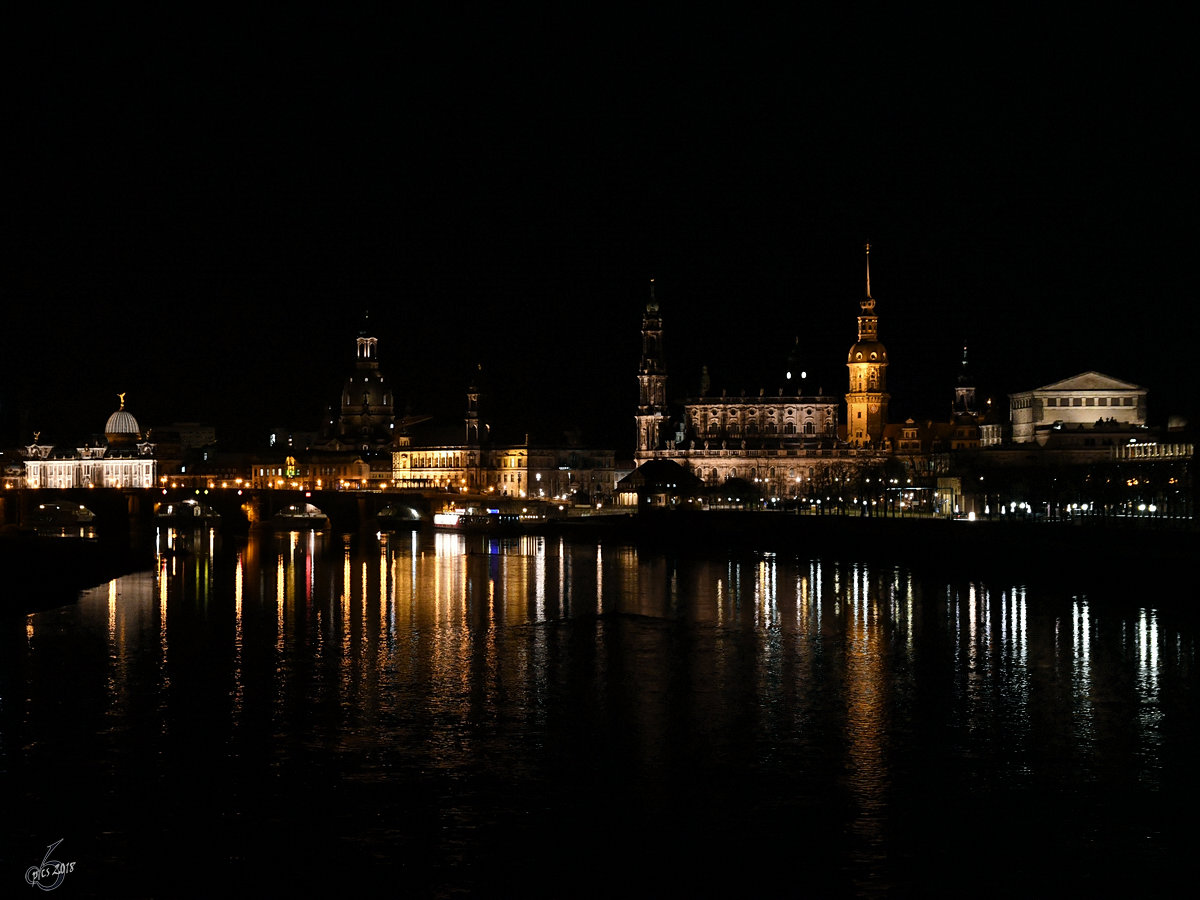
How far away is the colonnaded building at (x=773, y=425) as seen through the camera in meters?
156

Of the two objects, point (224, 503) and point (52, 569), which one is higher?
point (224, 503)

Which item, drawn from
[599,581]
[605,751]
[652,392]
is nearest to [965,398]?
[652,392]

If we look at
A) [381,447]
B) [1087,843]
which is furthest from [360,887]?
[381,447]

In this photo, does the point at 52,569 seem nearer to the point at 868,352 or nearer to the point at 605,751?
the point at 605,751

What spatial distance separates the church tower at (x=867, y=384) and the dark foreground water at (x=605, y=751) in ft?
353

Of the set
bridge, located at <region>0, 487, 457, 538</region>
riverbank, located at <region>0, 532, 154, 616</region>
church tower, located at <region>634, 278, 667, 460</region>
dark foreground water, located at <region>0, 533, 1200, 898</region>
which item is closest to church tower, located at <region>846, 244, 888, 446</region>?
church tower, located at <region>634, 278, 667, 460</region>

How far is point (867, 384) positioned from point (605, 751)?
135 m

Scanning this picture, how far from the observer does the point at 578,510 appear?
142000 mm

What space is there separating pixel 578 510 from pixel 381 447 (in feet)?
194

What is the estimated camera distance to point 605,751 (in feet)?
90.1

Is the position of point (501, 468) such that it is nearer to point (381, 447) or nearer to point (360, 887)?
point (381, 447)

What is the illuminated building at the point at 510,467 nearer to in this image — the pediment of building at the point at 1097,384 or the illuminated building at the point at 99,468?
the illuminated building at the point at 99,468
